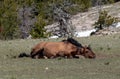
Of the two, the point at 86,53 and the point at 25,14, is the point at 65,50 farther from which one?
the point at 25,14

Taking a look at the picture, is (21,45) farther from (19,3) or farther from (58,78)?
(19,3)

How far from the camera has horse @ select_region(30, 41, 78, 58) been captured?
1791 centimetres

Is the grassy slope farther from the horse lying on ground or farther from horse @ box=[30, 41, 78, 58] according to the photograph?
horse @ box=[30, 41, 78, 58]

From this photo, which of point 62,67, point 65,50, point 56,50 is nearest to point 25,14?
point 56,50

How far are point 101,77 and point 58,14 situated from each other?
3132 cm

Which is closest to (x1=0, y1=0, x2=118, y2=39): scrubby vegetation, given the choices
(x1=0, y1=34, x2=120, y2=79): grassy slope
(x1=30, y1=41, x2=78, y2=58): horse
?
(x1=30, y1=41, x2=78, y2=58): horse

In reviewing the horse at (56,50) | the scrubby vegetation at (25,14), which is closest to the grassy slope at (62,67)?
the horse at (56,50)

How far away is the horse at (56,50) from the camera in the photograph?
1791 cm

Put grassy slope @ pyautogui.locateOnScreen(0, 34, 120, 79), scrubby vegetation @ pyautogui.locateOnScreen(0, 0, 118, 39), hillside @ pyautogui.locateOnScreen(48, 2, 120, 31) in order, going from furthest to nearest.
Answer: hillside @ pyautogui.locateOnScreen(48, 2, 120, 31)
scrubby vegetation @ pyautogui.locateOnScreen(0, 0, 118, 39)
grassy slope @ pyautogui.locateOnScreen(0, 34, 120, 79)

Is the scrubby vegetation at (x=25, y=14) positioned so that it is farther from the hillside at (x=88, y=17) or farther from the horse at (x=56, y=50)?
the horse at (x=56, y=50)

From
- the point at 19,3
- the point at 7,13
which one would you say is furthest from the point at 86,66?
the point at 19,3

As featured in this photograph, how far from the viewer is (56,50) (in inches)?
711

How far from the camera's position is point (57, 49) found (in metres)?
18.0

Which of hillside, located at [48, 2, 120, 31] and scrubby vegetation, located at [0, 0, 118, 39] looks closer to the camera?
scrubby vegetation, located at [0, 0, 118, 39]
